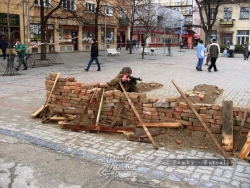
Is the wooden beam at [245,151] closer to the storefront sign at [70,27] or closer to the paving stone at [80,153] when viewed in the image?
the paving stone at [80,153]

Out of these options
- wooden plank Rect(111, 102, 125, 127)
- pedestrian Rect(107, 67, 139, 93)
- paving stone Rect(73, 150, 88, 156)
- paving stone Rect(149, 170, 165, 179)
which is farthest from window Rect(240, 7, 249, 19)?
paving stone Rect(149, 170, 165, 179)

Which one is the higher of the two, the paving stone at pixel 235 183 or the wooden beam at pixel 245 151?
the wooden beam at pixel 245 151

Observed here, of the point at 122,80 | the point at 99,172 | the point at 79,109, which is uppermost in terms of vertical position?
the point at 122,80

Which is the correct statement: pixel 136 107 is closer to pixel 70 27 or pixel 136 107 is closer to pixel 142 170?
pixel 142 170

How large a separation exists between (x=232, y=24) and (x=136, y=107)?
52960mm

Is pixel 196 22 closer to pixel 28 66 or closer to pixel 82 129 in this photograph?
pixel 28 66

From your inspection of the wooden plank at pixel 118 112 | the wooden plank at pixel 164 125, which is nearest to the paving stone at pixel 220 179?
the wooden plank at pixel 164 125

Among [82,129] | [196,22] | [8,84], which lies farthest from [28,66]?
[196,22]

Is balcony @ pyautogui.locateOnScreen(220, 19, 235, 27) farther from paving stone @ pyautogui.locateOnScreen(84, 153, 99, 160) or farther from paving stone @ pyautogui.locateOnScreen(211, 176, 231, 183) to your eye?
paving stone @ pyautogui.locateOnScreen(211, 176, 231, 183)

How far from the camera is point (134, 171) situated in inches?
159

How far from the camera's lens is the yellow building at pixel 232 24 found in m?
52.6

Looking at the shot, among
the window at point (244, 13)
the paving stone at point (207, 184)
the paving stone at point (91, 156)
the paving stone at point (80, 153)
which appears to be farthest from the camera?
the window at point (244, 13)

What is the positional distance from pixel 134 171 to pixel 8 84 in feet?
30.1

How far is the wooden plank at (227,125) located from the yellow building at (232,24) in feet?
169
